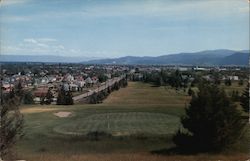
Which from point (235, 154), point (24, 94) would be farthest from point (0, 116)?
point (235, 154)

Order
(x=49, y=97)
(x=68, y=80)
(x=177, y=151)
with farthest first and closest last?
(x=68, y=80)
(x=49, y=97)
(x=177, y=151)

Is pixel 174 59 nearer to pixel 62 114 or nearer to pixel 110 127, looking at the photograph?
pixel 110 127

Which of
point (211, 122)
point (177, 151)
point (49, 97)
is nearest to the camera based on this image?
point (211, 122)

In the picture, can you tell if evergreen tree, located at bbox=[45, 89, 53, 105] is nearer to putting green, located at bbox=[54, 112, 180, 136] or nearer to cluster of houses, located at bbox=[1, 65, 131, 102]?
cluster of houses, located at bbox=[1, 65, 131, 102]

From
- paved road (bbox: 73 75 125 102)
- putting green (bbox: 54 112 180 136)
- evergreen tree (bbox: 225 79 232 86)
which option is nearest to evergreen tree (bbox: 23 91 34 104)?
putting green (bbox: 54 112 180 136)

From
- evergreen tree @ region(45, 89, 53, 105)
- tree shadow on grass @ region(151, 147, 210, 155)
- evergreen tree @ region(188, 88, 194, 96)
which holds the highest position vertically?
evergreen tree @ region(188, 88, 194, 96)

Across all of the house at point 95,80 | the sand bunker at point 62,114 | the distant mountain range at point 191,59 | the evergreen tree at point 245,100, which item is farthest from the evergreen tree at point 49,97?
the evergreen tree at point 245,100

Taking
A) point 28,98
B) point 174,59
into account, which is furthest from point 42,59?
point 174,59
